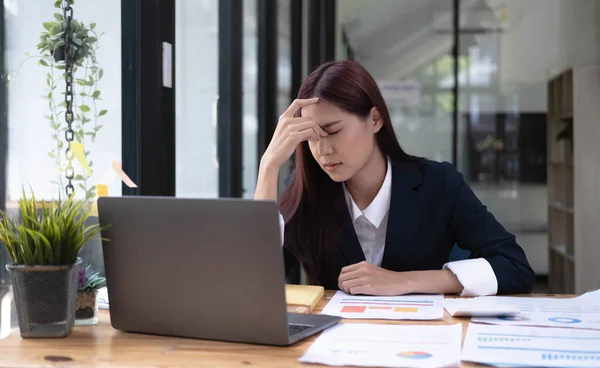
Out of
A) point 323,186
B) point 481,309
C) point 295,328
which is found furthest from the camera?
point 323,186

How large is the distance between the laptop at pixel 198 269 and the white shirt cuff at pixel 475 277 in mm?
554

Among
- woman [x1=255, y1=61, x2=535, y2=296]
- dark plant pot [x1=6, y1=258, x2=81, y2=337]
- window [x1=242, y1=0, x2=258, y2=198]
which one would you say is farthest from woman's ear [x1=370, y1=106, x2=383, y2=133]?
window [x1=242, y1=0, x2=258, y2=198]

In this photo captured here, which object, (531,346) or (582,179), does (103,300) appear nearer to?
(531,346)

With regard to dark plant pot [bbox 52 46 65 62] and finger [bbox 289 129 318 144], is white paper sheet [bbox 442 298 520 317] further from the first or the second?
dark plant pot [bbox 52 46 65 62]

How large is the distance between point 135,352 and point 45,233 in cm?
26

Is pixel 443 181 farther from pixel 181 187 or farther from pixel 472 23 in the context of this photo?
pixel 472 23

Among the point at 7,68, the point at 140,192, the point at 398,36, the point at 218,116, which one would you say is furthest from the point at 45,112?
the point at 398,36

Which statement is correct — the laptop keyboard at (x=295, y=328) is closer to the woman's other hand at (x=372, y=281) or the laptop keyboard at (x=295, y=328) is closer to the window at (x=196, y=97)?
the woman's other hand at (x=372, y=281)

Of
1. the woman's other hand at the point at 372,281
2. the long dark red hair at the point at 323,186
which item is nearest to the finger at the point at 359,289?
the woman's other hand at the point at 372,281

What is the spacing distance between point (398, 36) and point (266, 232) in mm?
5907

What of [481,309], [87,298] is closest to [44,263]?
[87,298]

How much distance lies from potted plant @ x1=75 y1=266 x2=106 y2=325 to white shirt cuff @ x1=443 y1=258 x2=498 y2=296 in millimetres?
834

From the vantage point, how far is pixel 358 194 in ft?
7.53

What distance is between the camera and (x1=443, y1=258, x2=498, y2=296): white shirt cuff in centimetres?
181
